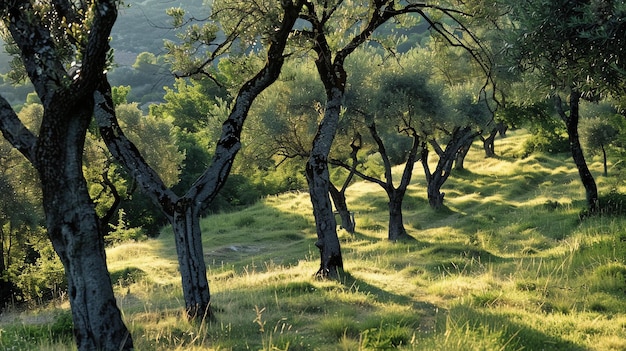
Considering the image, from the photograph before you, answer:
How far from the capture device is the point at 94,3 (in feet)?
19.7

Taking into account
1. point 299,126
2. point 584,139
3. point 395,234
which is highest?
point 299,126

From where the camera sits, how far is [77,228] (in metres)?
6.35

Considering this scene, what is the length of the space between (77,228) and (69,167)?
78 cm

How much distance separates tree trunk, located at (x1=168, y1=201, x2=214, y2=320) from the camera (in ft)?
27.8

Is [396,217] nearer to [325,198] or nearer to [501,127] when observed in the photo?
[325,198]

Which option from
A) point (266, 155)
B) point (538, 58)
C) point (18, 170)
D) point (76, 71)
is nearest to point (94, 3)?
point (76, 71)

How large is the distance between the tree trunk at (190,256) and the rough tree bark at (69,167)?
1872mm

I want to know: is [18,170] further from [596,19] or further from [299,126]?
[596,19]

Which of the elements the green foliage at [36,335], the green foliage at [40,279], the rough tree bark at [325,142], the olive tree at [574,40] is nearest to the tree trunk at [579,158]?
the rough tree bark at [325,142]

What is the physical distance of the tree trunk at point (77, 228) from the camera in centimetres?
626

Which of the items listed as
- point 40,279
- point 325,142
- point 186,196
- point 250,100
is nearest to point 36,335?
point 186,196

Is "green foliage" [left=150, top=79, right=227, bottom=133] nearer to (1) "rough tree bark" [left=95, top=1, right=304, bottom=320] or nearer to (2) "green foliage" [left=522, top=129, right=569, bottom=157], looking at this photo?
(2) "green foliage" [left=522, top=129, right=569, bottom=157]

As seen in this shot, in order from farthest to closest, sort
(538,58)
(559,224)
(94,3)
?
(559,224) → (538,58) → (94,3)

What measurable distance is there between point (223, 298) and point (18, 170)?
19.3 metres
